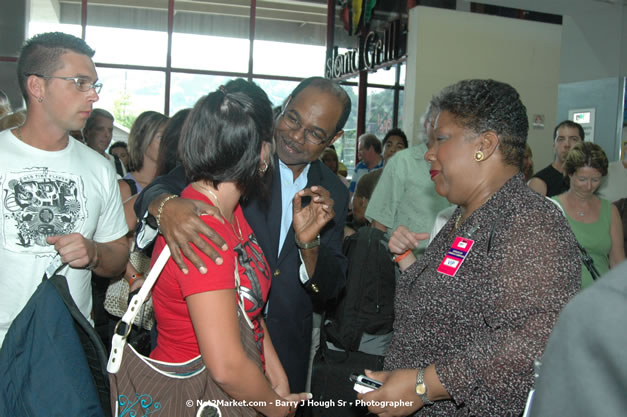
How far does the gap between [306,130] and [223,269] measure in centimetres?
115

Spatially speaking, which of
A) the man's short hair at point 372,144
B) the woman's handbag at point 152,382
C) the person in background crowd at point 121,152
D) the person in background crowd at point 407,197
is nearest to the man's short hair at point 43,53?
the woman's handbag at point 152,382

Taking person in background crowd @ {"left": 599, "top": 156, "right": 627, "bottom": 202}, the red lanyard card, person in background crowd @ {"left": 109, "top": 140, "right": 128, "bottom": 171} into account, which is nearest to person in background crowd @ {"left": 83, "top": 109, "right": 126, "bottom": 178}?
person in background crowd @ {"left": 109, "top": 140, "right": 128, "bottom": 171}

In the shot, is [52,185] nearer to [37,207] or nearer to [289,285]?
[37,207]

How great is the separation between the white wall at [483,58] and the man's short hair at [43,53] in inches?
232

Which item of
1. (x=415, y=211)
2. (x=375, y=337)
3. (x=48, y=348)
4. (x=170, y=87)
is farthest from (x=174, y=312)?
(x=170, y=87)

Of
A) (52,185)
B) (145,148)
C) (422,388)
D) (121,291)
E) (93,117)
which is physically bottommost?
(121,291)

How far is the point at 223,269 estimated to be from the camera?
1.20 metres

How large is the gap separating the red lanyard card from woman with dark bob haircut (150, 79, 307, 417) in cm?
54

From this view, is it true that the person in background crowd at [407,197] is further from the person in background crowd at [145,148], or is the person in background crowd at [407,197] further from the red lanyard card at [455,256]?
the red lanyard card at [455,256]

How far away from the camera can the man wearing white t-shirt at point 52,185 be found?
5.97 feet

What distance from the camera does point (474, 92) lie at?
58.4 inches

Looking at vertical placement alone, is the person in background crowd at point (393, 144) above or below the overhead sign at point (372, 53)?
below

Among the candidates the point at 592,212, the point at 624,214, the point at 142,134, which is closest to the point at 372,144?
the point at 624,214

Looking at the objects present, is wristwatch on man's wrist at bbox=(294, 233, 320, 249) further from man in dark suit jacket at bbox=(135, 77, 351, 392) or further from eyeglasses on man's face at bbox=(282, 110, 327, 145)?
eyeglasses on man's face at bbox=(282, 110, 327, 145)
